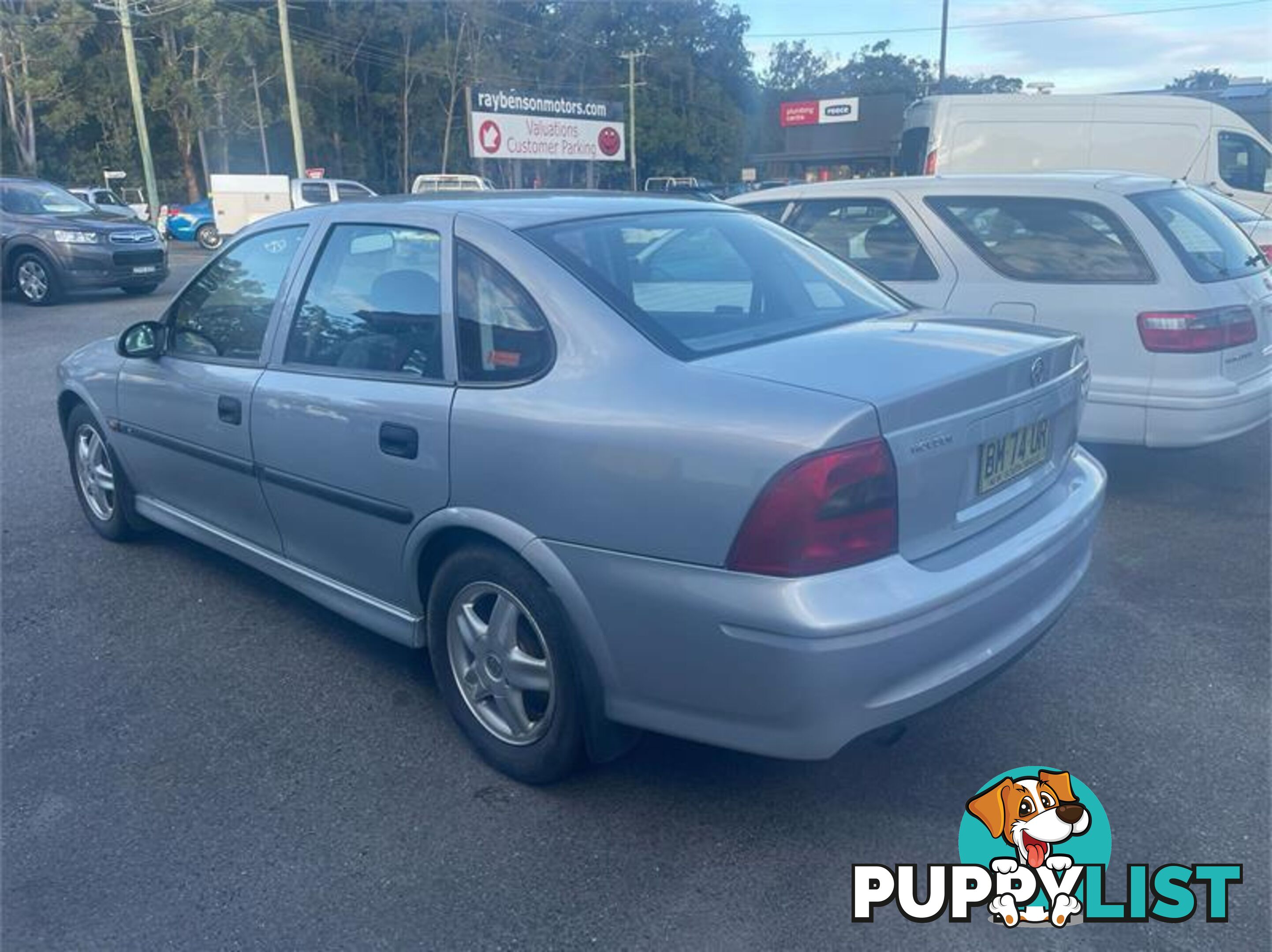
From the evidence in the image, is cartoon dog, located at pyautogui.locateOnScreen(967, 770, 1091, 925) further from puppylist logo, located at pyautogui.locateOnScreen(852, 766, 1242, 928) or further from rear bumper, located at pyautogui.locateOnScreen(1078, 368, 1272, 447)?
rear bumper, located at pyautogui.locateOnScreen(1078, 368, 1272, 447)

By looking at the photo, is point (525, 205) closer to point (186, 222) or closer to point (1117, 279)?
point (1117, 279)

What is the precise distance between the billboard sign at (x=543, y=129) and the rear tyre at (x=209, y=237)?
810 cm

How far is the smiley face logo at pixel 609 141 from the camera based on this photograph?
129 feet

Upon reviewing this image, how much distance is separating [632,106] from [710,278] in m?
53.5

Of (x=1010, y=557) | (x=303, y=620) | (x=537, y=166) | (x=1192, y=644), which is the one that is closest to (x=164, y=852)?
(x=303, y=620)

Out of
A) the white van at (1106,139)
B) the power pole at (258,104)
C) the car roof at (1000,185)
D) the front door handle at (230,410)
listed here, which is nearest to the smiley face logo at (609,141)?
the power pole at (258,104)

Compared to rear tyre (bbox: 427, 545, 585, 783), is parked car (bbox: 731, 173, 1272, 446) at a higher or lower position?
higher

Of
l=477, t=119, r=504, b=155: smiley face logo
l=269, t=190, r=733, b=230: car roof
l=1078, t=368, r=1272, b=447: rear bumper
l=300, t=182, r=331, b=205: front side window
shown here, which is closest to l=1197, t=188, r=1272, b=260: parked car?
l=1078, t=368, r=1272, b=447: rear bumper

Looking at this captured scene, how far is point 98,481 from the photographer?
4953mm

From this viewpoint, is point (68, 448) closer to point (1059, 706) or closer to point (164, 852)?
point (164, 852)

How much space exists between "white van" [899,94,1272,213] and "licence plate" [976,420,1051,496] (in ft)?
36.4

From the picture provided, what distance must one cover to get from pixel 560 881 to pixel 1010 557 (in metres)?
1.39

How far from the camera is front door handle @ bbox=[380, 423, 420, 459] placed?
10.1 ft

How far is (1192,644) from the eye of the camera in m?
3.84
